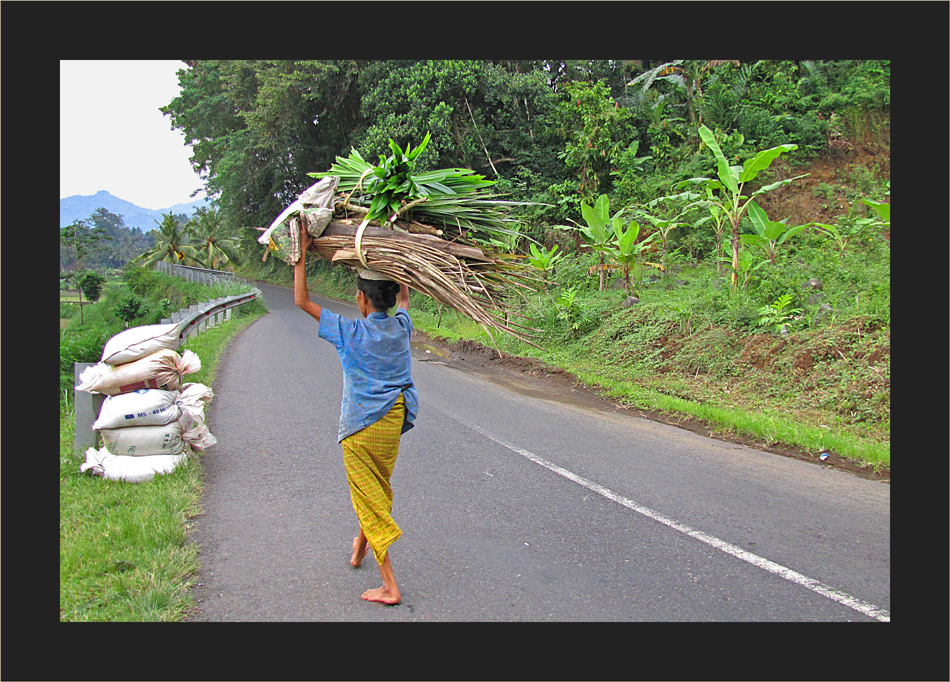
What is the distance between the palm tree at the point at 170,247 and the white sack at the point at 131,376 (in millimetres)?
36677

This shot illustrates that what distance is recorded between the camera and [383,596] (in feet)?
11.3

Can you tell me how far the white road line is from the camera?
3.41 metres

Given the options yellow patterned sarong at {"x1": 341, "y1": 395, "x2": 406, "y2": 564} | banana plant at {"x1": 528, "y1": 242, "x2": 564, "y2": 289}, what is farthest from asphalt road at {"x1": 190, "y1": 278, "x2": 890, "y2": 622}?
banana plant at {"x1": 528, "y1": 242, "x2": 564, "y2": 289}

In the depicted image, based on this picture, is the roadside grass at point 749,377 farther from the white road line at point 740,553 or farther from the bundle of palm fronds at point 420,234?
the bundle of palm fronds at point 420,234

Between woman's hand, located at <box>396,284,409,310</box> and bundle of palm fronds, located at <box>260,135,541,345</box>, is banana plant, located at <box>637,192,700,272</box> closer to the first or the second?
bundle of palm fronds, located at <box>260,135,541,345</box>

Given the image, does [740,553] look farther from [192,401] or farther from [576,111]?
[576,111]

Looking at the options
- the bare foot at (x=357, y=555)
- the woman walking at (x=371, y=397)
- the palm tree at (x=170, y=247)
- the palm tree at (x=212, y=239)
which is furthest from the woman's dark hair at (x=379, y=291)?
the palm tree at (x=212, y=239)

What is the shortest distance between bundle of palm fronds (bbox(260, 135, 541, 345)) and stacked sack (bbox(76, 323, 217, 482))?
7.08ft

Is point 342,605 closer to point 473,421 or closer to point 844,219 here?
point 473,421

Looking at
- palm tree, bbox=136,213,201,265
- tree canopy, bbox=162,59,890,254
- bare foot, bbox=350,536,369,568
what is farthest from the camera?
palm tree, bbox=136,213,201,265

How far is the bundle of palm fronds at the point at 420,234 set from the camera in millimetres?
3625

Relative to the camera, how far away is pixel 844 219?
41.9 feet

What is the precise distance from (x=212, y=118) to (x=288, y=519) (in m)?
33.7

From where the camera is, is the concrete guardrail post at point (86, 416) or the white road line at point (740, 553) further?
the concrete guardrail post at point (86, 416)
